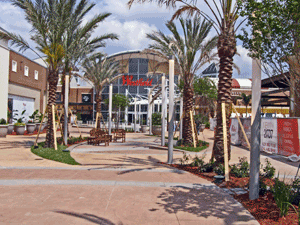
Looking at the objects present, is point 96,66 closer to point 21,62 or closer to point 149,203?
point 21,62

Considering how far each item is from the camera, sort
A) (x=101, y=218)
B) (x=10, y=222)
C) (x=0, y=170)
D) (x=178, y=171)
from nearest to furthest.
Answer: (x=10, y=222) → (x=101, y=218) → (x=0, y=170) → (x=178, y=171)

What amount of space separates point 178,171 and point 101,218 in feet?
14.7

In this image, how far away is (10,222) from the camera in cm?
427

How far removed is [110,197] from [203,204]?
1.93 metres

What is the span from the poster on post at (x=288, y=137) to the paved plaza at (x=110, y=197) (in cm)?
348

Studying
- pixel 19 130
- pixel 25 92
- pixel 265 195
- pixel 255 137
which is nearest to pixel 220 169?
pixel 265 195

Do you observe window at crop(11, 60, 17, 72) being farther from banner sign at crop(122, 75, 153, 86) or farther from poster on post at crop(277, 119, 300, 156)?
banner sign at crop(122, 75, 153, 86)

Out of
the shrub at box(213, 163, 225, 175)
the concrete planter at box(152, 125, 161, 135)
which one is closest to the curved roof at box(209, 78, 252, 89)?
the concrete planter at box(152, 125, 161, 135)

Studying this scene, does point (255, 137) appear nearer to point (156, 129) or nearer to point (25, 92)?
point (156, 129)

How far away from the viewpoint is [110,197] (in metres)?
5.71

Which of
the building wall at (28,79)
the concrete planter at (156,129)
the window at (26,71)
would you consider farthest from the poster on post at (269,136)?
the window at (26,71)

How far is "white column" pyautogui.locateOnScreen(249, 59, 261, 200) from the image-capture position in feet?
18.6

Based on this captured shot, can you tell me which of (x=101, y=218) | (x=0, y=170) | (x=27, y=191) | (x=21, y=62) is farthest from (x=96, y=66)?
(x=101, y=218)

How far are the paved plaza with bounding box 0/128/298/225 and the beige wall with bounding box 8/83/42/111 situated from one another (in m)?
17.6
